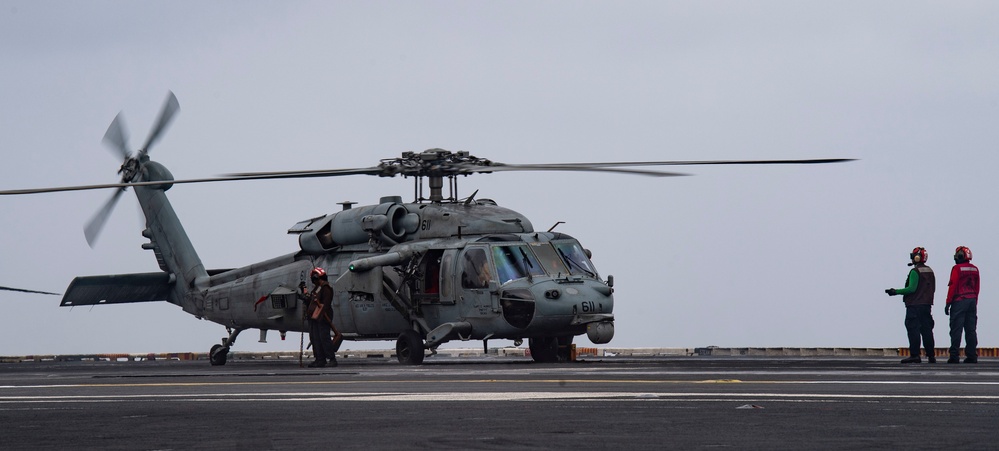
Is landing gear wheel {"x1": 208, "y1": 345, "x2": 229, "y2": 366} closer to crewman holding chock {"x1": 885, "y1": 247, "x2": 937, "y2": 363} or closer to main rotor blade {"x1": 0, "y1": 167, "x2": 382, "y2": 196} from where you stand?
main rotor blade {"x1": 0, "y1": 167, "x2": 382, "y2": 196}

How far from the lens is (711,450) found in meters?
6.50

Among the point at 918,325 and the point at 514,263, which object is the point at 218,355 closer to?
the point at 514,263

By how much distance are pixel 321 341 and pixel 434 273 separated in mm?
2177

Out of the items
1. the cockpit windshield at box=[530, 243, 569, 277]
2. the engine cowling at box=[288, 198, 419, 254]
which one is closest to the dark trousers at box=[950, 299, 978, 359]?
the cockpit windshield at box=[530, 243, 569, 277]

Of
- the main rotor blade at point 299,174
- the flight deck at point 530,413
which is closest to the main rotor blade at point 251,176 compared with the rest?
the main rotor blade at point 299,174

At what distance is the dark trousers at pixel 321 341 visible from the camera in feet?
71.2

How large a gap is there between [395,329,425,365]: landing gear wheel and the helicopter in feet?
0.08

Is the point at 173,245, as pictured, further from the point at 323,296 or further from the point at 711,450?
the point at 711,450

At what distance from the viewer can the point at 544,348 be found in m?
22.9

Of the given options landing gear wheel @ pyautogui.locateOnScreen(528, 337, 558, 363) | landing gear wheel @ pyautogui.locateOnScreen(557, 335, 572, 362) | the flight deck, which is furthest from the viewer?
landing gear wheel @ pyautogui.locateOnScreen(557, 335, 572, 362)

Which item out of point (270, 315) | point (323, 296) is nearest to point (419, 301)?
point (323, 296)

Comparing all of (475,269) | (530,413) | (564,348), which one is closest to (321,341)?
(475,269)

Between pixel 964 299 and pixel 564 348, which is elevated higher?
pixel 964 299

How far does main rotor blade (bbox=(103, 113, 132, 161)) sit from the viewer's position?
2825cm
